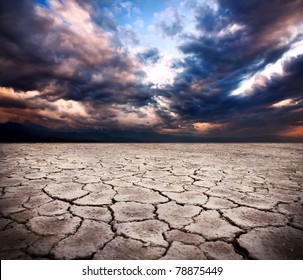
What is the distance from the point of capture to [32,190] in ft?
6.63

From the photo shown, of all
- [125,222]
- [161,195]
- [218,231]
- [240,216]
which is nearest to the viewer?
[218,231]

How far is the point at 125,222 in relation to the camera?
1393 millimetres

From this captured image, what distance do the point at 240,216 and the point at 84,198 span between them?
1.23 m

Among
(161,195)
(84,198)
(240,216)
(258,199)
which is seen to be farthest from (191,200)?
(84,198)

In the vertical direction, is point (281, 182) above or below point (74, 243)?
above

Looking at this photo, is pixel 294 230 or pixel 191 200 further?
pixel 191 200

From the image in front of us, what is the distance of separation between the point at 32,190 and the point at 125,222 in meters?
1.14

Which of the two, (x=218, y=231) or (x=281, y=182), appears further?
(x=281, y=182)

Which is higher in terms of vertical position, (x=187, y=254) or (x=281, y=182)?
(x=281, y=182)

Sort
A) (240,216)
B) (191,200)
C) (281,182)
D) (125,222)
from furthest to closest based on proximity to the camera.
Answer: (281,182)
(191,200)
(240,216)
(125,222)

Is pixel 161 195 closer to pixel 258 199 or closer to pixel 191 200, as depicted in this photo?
pixel 191 200

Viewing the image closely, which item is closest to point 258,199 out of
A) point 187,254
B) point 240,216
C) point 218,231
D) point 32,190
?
point 240,216
